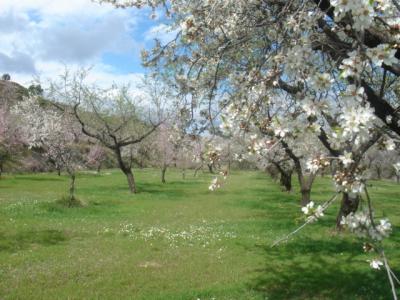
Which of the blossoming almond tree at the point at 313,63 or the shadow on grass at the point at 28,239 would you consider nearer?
the blossoming almond tree at the point at 313,63

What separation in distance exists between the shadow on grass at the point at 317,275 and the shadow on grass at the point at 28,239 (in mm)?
6882

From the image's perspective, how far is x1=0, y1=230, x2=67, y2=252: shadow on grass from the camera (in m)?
14.1

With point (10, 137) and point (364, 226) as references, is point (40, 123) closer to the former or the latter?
point (10, 137)

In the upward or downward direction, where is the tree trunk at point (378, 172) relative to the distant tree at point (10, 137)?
downward

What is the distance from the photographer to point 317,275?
11547 mm

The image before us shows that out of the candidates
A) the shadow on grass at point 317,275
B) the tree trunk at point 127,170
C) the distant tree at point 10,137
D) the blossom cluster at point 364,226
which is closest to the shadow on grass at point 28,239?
the shadow on grass at point 317,275

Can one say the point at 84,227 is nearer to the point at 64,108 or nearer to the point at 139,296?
the point at 139,296

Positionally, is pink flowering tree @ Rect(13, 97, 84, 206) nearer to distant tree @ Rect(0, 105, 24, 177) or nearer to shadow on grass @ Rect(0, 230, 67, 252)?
distant tree @ Rect(0, 105, 24, 177)

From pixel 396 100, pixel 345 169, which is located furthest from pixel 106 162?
pixel 345 169

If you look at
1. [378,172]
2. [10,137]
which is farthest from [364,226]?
[378,172]

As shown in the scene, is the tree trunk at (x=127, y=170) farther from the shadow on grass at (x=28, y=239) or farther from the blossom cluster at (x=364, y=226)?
the blossom cluster at (x=364, y=226)

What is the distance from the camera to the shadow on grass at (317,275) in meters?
10.1

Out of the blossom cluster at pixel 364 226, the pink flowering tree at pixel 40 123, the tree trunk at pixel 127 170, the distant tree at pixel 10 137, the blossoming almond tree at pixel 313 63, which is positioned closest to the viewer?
the blossoming almond tree at pixel 313 63

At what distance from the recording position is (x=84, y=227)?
17984mm
